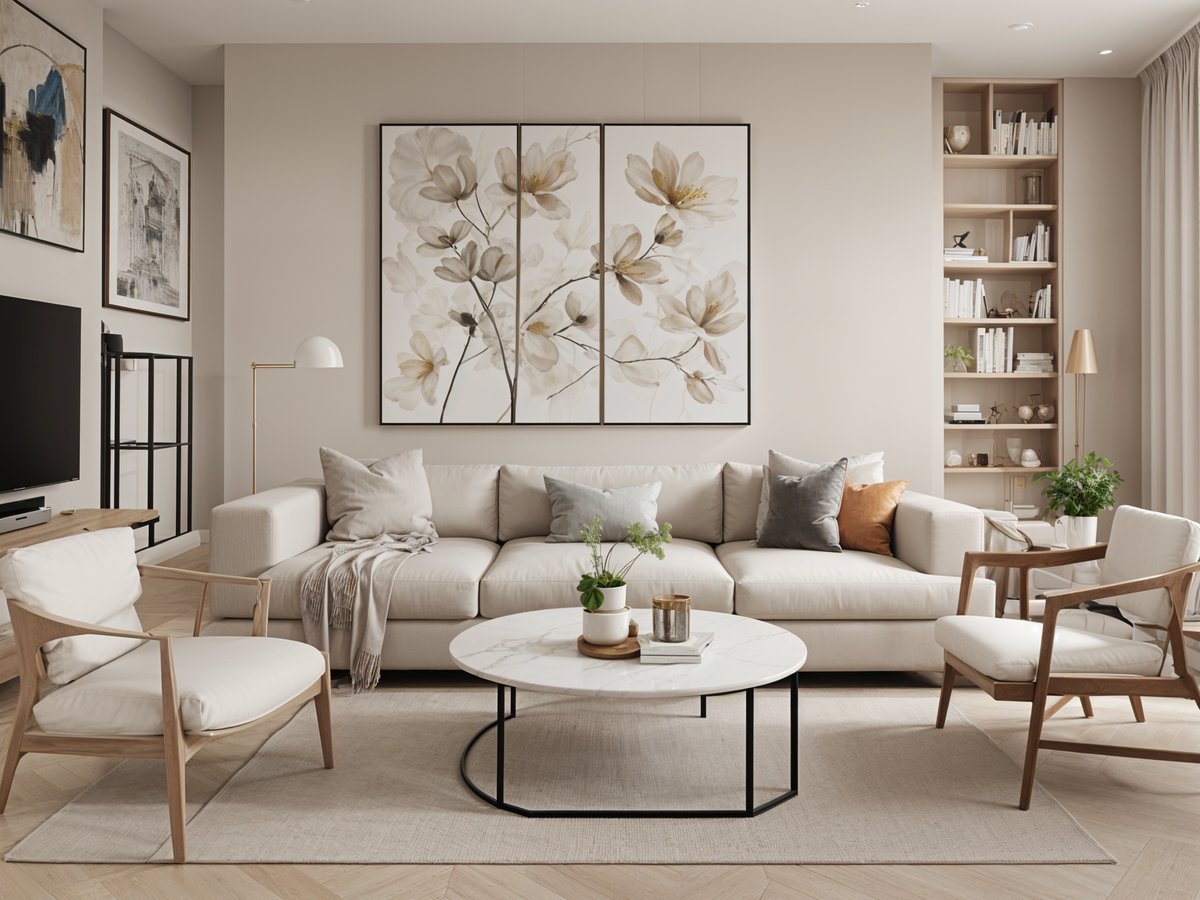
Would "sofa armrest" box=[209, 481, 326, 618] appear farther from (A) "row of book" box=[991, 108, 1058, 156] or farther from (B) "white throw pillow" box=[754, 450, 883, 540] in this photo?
(A) "row of book" box=[991, 108, 1058, 156]

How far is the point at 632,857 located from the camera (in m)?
2.23

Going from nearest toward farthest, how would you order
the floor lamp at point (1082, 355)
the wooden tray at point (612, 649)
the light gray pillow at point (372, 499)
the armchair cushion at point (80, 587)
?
the armchair cushion at point (80, 587) < the wooden tray at point (612, 649) < the light gray pillow at point (372, 499) < the floor lamp at point (1082, 355)

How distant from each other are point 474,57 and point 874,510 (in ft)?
10.5

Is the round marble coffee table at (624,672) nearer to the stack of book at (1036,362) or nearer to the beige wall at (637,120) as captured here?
the beige wall at (637,120)

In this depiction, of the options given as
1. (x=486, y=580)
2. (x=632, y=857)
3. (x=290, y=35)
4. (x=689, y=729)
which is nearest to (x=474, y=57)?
(x=290, y=35)

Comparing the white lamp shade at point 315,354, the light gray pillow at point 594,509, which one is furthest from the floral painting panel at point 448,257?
the light gray pillow at point 594,509

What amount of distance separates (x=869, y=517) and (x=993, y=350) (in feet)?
6.63

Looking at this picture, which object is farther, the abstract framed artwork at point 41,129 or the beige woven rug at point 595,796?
the abstract framed artwork at point 41,129

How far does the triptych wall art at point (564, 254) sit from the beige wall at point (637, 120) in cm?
13

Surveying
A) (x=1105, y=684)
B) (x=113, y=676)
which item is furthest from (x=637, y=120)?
(x=113, y=676)

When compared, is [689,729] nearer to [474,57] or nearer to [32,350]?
[32,350]

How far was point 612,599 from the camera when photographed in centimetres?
268

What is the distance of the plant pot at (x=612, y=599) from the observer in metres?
2.67

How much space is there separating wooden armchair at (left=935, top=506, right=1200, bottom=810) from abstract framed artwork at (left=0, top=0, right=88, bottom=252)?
414 cm
